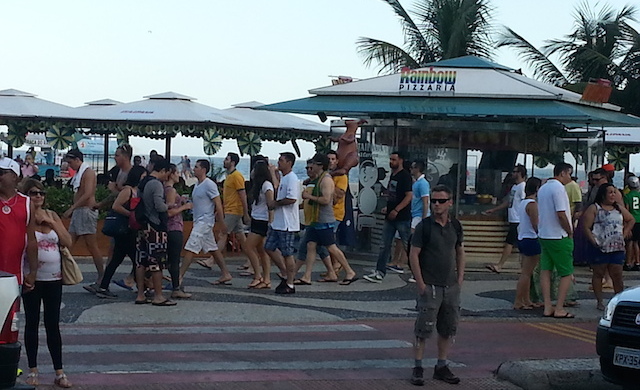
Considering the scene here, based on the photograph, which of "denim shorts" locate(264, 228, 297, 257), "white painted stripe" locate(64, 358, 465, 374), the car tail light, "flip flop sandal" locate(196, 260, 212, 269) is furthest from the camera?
"flip flop sandal" locate(196, 260, 212, 269)

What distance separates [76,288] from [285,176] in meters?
3.03

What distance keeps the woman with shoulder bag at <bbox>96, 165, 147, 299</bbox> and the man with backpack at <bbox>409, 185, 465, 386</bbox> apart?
A: 4.67 m

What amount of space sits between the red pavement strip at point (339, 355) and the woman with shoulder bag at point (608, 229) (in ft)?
2.81

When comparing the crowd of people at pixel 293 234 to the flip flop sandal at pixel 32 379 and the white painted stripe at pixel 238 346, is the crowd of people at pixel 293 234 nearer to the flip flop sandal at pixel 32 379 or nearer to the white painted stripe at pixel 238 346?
the flip flop sandal at pixel 32 379

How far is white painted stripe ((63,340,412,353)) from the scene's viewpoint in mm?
9398

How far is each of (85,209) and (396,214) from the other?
14.0ft

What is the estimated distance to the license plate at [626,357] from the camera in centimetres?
772

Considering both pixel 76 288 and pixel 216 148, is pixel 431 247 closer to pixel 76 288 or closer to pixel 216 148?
pixel 76 288

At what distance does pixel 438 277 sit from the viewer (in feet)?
27.9

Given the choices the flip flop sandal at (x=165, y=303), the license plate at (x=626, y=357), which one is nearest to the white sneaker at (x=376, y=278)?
the flip flop sandal at (x=165, y=303)

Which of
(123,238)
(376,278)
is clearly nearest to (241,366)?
(123,238)

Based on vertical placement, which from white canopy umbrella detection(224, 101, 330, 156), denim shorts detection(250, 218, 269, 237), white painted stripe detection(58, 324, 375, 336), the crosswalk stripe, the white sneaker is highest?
white canopy umbrella detection(224, 101, 330, 156)

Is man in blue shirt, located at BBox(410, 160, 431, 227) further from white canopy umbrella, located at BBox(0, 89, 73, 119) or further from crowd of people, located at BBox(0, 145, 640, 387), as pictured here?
white canopy umbrella, located at BBox(0, 89, 73, 119)

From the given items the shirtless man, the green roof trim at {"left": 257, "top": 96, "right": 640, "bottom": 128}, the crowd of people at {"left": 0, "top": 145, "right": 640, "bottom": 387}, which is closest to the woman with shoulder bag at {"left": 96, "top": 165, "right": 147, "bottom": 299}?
the crowd of people at {"left": 0, "top": 145, "right": 640, "bottom": 387}
